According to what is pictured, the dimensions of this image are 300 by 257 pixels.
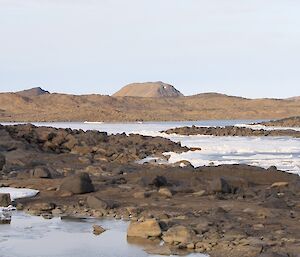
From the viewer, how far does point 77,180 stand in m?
16.8

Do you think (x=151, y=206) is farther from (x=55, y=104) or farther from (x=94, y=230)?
(x=55, y=104)

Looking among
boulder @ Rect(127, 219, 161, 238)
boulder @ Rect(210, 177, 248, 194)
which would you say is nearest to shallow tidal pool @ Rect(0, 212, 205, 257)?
boulder @ Rect(127, 219, 161, 238)

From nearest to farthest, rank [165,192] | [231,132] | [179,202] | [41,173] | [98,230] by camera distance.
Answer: [98,230] → [179,202] → [165,192] → [41,173] → [231,132]

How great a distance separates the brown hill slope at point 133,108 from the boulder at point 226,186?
295 ft

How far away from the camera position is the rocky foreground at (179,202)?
36.5 ft

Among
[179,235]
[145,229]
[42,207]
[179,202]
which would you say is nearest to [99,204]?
[42,207]

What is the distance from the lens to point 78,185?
658 inches

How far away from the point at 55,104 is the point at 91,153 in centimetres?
9689

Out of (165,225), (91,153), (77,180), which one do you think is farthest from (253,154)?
(165,225)

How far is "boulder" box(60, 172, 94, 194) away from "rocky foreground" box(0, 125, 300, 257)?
2 centimetres

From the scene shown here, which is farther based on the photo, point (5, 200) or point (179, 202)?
point (179, 202)

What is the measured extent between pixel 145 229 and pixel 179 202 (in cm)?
378

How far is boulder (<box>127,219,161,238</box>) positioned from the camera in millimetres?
11680

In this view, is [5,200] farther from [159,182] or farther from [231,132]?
[231,132]
